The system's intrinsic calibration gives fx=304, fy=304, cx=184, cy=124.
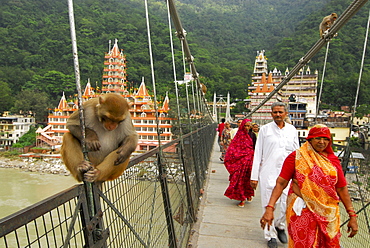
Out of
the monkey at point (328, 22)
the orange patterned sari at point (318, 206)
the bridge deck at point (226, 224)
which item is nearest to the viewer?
the orange patterned sari at point (318, 206)

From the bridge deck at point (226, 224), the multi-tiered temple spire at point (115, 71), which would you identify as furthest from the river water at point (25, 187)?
the bridge deck at point (226, 224)

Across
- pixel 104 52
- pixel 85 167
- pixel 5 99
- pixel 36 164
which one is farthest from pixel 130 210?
pixel 5 99

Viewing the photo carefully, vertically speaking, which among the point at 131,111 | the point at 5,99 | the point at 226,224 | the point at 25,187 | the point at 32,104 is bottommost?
the point at 25,187

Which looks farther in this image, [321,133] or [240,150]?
[240,150]

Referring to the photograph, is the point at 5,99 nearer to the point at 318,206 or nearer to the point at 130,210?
the point at 130,210

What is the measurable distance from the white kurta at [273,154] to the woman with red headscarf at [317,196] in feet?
2.73

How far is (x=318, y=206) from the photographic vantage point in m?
1.89

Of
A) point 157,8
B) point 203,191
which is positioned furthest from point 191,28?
point 203,191

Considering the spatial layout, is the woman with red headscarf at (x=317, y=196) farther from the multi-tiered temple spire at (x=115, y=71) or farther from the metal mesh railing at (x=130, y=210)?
the multi-tiered temple spire at (x=115, y=71)

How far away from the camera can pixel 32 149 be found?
3644 centimetres

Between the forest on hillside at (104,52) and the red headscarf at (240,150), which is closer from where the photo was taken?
the red headscarf at (240,150)

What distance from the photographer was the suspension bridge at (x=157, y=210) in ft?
3.35

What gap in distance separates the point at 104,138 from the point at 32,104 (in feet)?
154

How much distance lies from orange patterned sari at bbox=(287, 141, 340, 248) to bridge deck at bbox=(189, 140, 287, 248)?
982mm
